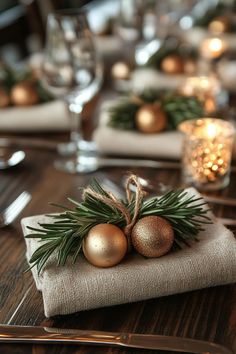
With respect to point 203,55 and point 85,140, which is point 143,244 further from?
point 203,55

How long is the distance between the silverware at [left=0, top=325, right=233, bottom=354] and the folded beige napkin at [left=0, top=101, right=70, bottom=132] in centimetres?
62

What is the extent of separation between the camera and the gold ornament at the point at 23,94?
1.12 m

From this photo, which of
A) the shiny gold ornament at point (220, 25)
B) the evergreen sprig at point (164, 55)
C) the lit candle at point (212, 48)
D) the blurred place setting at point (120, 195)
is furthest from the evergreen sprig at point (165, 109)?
the shiny gold ornament at point (220, 25)

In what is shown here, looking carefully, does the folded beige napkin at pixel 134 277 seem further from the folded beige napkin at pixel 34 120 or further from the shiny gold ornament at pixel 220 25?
the shiny gold ornament at pixel 220 25

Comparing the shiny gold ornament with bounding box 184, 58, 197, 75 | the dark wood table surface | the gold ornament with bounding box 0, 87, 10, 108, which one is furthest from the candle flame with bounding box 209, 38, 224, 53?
the dark wood table surface

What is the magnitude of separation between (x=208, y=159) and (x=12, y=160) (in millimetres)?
352

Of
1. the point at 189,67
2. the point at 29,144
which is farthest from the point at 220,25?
the point at 29,144

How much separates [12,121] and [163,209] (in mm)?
568

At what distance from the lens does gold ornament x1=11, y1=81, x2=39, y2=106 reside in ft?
3.69

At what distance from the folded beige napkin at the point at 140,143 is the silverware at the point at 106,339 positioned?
49cm

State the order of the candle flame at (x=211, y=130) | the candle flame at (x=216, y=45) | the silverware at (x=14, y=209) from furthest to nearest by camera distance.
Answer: the candle flame at (x=216, y=45) → the candle flame at (x=211, y=130) → the silverware at (x=14, y=209)

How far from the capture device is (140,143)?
98 cm

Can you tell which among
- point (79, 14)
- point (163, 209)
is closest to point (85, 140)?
point (79, 14)

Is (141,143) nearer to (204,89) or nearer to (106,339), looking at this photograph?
(204,89)
